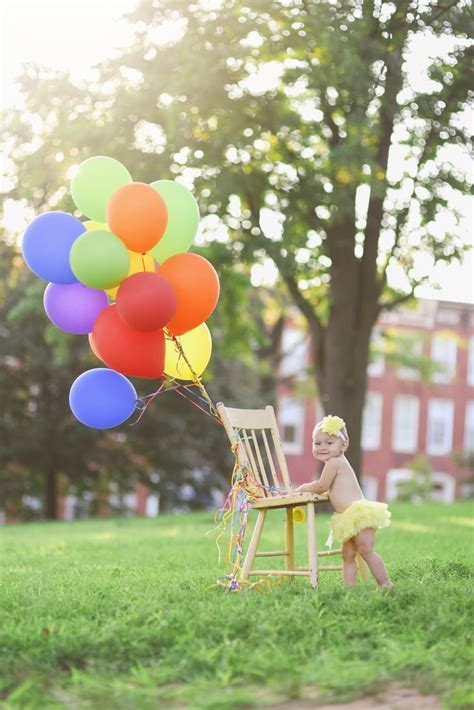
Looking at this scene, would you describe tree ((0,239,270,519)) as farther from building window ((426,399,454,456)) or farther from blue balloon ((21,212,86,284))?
blue balloon ((21,212,86,284))

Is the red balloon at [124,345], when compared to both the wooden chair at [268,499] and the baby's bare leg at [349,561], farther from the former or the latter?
the baby's bare leg at [349,561]

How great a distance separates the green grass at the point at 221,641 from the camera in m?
4.07

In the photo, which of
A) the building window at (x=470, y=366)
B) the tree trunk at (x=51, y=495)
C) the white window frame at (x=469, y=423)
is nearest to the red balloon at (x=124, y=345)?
the tree trunk at (x=51, y=495)

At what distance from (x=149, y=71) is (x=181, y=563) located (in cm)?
767

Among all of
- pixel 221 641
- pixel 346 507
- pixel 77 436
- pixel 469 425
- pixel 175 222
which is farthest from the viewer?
pixel 469 425

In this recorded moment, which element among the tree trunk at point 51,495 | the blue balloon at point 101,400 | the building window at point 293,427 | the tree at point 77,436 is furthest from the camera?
the building window at point 293,427

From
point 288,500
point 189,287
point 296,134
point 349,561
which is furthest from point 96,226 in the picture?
point 296,134

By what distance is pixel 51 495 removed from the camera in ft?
84.5

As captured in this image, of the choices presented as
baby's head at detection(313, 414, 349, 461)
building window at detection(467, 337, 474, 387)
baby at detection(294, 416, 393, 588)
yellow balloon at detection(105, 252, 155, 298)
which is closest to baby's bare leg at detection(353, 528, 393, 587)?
baby at detection(294, 416, 393, 588)

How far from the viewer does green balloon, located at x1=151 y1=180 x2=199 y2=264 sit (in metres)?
6.31

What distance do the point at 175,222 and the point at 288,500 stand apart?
5.92 ft

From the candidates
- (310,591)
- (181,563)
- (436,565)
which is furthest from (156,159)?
(310,591)

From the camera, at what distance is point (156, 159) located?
14.2 metres

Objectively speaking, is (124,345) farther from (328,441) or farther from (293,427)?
(293,427)
